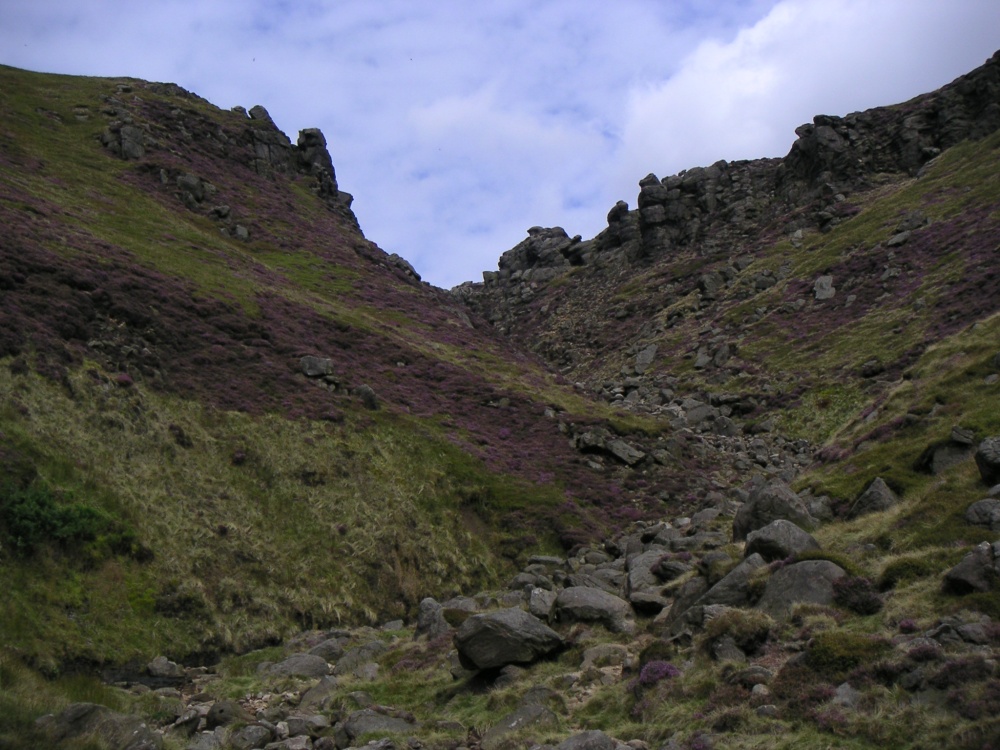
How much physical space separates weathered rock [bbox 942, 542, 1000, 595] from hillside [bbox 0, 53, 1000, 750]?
0.24 ft

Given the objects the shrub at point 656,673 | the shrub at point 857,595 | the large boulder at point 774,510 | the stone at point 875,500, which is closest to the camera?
the shrub at point 857,595

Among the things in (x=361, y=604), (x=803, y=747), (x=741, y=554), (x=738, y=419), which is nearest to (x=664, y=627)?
(x=741, y=554)

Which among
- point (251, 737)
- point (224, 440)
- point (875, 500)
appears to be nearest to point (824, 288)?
point (875, 500)

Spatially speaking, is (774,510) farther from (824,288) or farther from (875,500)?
(824,288)

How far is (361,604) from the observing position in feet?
109

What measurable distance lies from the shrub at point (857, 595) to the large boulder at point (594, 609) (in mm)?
7244

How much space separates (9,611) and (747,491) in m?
39.1

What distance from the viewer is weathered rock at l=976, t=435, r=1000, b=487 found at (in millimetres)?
22578

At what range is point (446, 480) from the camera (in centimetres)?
4444

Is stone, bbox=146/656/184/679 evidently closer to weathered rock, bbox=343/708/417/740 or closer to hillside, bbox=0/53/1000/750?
hillside, bbox=0/53/1000/750

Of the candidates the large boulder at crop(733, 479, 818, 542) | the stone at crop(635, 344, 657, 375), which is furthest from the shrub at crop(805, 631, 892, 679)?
the stone at crop(635, 344, 657, 375)

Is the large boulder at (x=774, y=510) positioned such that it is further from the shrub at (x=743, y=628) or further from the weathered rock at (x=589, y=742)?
the weathered rock at (x=589, y=742)

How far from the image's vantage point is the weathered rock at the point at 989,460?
22578 millimetres

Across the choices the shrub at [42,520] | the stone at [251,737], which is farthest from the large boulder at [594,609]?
the shrub at [42,520]
